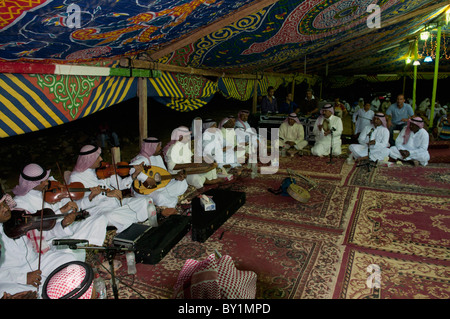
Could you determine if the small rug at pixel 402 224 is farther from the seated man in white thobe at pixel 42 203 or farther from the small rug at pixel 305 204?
the seated man in white thobe at pixel 42 203

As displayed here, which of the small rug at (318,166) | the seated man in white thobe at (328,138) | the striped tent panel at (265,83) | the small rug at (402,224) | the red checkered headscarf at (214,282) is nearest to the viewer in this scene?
the red checkered headscarf at (214,282)

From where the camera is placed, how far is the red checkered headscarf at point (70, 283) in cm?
232

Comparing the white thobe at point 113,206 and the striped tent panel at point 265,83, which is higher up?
the striped tent panel at point 265,83

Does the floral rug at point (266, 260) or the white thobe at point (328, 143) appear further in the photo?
the white thobe at point (328, 143)

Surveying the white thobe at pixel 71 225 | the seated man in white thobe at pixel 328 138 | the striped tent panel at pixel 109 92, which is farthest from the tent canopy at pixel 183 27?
the seated man in white thobe at pixel 328 138

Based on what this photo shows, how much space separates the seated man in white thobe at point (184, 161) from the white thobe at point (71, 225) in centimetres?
203


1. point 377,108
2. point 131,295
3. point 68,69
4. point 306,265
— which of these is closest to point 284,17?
point 68,69

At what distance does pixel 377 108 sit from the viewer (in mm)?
17281

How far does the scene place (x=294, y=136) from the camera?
906cm

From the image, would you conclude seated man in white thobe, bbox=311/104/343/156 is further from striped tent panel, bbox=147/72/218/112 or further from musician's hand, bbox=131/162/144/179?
musician's hand, bbox=131/162/144/179

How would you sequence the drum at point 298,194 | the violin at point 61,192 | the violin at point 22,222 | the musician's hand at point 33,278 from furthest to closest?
the drum at point 298,194 < the violin at point 61,192 < the violin at point 22,222 < the musician's hand at point 33,278

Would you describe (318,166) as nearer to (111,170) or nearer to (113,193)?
(111,170)

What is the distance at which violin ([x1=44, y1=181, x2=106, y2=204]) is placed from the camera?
11.5ft
